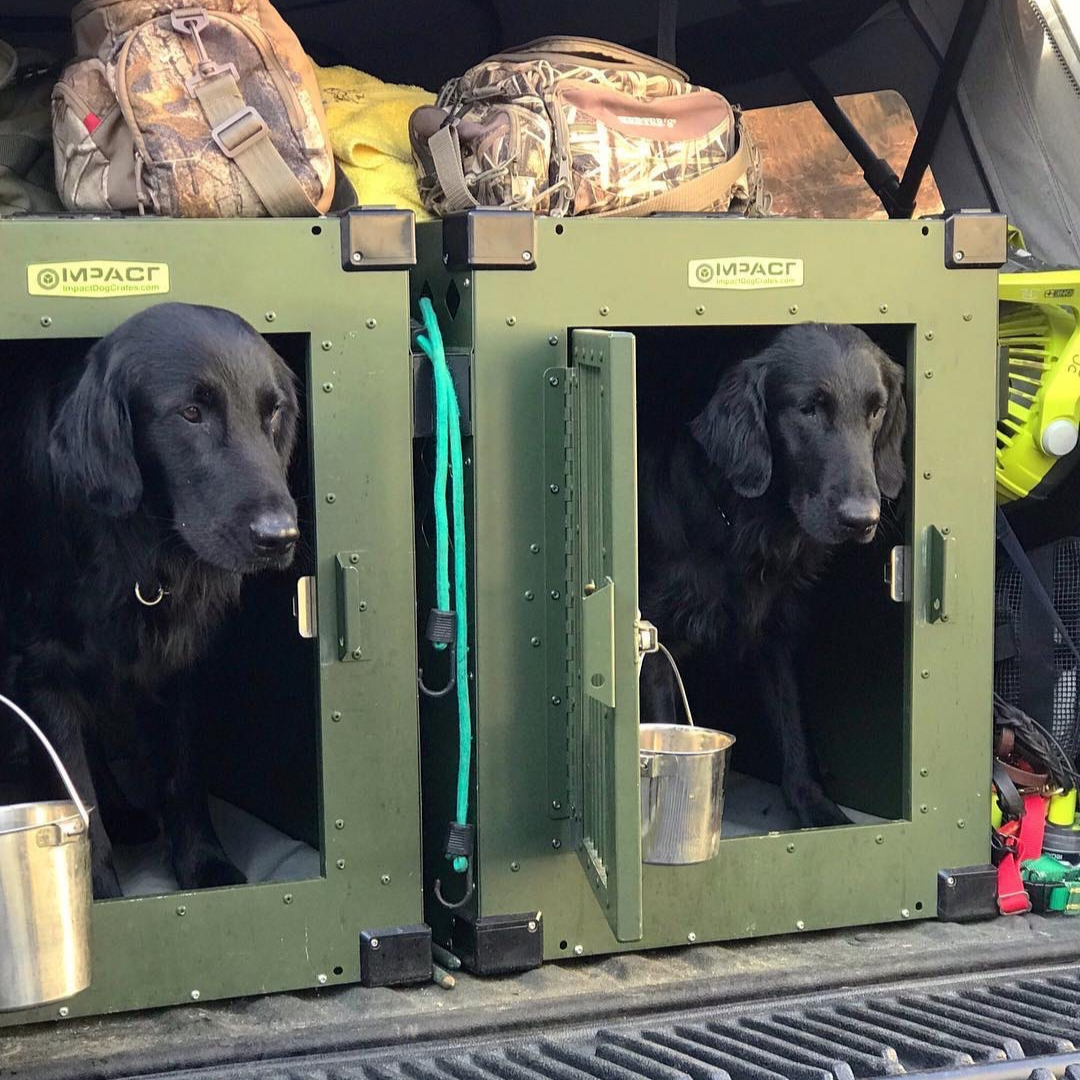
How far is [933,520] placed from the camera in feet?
10.5

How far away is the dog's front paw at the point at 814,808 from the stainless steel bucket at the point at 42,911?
67.3 inches

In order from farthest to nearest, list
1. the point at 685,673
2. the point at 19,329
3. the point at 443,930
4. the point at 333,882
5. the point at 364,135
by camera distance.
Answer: the point at 685,673 < the point at 364,135 < the point at 443,930 < the point at 333,882 < the point at 19,329

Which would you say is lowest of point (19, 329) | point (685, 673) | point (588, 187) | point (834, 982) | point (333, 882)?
point (834, 982)

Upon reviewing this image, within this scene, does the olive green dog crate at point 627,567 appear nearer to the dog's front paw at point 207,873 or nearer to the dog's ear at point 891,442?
the dog's ear at point 891,442

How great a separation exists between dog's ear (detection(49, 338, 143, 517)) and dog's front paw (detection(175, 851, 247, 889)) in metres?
0.78

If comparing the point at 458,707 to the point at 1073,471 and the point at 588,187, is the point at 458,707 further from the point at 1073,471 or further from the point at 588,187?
the point at 1073,471

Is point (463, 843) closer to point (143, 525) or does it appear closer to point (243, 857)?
point (243, 857)

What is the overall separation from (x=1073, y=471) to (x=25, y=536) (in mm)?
2214

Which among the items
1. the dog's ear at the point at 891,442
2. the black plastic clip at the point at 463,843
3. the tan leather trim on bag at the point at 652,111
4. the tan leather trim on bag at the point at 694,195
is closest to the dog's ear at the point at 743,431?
the dog's ear at the point at 891,442

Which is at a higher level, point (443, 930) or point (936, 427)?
point (936, 427)

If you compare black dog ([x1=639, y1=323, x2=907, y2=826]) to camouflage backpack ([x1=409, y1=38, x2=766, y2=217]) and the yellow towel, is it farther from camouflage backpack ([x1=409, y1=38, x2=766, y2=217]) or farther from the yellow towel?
the yellow towel

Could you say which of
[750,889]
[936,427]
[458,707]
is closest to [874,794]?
[750,889]

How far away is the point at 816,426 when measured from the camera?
329 cm

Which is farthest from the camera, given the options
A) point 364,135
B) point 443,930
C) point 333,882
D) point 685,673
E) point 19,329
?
point 685,673
